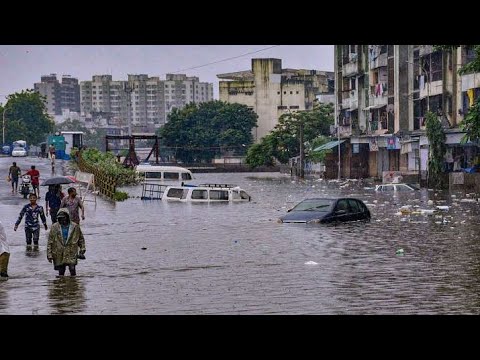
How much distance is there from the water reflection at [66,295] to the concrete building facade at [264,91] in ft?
429

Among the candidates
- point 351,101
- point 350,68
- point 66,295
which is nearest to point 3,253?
point 66,295

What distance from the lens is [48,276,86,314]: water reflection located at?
17234 mm

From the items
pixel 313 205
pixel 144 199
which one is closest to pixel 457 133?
pixel 144 199

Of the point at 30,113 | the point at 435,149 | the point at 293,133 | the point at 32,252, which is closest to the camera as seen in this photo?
the point at 32,252

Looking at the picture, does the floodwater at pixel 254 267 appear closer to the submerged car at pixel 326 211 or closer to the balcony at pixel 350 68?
the submerged car at pixel 326 211

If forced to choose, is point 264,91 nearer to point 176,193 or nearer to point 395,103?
point 395,103

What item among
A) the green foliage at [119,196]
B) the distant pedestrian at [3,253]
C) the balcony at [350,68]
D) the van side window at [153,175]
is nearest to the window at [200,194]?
the green foliage at [119,196]

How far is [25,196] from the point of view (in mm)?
47531

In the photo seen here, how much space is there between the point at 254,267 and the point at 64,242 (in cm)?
576

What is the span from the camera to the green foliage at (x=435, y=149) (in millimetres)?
61344

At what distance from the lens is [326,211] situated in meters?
34.5
